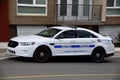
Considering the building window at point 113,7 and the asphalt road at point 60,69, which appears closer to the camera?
the asphalt road at point 60,69

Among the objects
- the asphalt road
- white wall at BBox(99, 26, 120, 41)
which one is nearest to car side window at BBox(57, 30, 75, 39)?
the asphalt road

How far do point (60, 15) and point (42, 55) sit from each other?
855 cm

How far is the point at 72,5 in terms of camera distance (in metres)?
24.7

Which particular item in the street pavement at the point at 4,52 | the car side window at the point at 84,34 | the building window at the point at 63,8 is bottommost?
the street pavement at the point at 4,52

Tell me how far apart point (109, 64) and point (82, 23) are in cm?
816

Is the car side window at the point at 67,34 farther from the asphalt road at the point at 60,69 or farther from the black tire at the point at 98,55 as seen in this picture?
the black tire at the point at 98,55

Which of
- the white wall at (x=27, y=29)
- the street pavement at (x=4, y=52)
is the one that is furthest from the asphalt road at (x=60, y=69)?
the white wall at (x=27, y=29)

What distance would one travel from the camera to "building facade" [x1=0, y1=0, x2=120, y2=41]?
23.0 m

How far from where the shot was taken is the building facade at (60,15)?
2298cm

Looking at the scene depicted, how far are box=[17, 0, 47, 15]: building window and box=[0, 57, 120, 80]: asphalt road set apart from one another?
615 centimetres

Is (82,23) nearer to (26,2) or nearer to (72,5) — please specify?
(72,5)

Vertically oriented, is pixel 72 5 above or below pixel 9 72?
above

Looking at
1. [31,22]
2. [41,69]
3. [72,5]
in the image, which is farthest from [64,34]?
[72,5]

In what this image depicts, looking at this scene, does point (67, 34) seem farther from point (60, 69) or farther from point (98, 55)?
point (60, 69)
